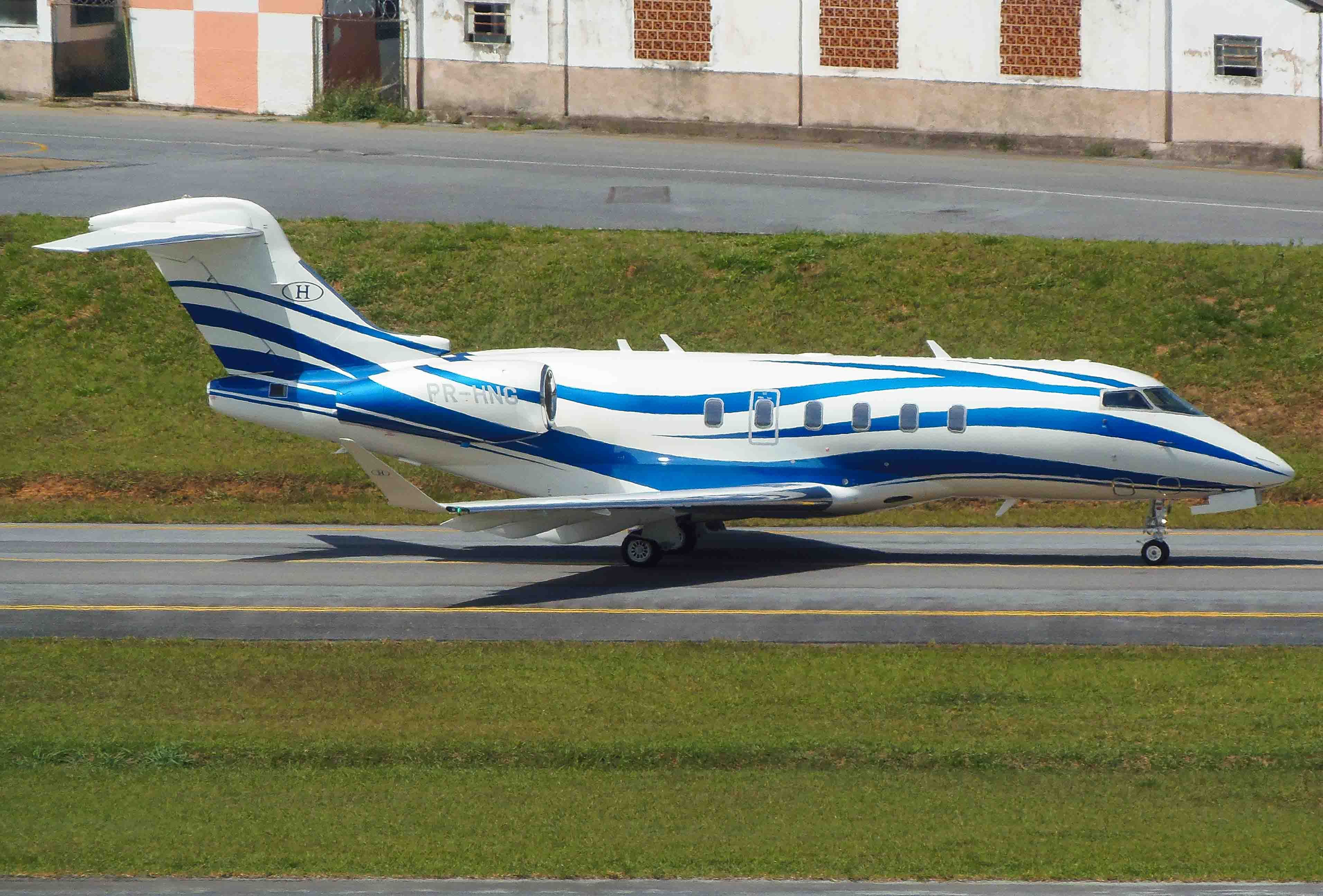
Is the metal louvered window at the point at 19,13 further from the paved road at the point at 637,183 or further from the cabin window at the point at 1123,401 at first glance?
the cabin window at the point at 1123,401

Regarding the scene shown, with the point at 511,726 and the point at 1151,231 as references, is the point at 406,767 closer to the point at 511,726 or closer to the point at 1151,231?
the point at 511,726

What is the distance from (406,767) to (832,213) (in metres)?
26.2

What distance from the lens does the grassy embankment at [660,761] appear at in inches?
614

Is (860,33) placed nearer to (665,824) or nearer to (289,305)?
(289,305)

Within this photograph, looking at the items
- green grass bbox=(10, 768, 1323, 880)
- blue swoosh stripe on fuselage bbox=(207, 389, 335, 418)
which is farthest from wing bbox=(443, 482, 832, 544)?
green grass bbox=(10, 768, 1323, 880)

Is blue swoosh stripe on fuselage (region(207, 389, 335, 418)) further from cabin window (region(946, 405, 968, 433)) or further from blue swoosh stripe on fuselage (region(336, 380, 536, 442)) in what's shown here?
cabin window (region(946, 405, 968, 433))

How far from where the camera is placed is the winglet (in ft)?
81.0

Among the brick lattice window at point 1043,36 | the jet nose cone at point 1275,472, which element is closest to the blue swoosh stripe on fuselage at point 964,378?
the jet nose cone at point 1275,472

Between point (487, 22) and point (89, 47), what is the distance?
1455 centimetres

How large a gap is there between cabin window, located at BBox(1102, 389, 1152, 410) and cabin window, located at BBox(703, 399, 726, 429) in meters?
5.82

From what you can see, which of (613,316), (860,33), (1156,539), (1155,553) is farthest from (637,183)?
(1155,553)

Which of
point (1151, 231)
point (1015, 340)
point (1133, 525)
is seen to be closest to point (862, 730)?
point (1133, 525)

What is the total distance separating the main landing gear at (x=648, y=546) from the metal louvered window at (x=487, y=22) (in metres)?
28.1

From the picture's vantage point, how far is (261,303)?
86.5ft
